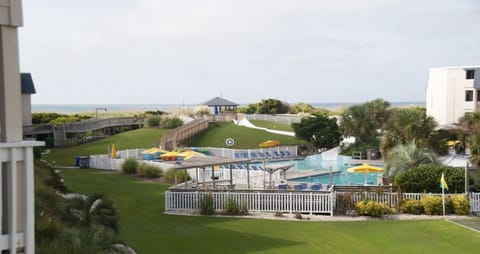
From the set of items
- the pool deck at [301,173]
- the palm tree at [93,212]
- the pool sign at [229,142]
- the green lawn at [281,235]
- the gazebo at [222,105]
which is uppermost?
the gazebo at [222,105]

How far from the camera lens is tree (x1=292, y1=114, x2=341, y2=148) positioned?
4862 cm

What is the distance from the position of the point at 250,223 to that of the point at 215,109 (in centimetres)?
4992

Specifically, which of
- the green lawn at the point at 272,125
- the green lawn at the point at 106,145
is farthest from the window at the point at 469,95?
the green lawn at the point at 106,145

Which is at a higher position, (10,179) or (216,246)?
(10,179)

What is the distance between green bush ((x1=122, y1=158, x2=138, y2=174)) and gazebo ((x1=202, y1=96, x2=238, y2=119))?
112 feet

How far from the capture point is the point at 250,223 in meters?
18.9

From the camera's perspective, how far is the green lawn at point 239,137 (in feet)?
162

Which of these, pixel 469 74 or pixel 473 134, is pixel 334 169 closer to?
pixel 473 134

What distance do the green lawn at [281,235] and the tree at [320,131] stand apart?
94.3 ft

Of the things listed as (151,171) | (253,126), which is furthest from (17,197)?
(253,126)

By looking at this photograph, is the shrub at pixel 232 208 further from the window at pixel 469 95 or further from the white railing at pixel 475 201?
the window at pixel 469 95

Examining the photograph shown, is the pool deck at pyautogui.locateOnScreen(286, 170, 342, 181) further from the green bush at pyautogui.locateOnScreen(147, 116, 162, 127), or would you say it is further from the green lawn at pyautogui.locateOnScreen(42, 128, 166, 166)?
the green bush at pyautogui.locateOnScreen(147, 116, 162, 127)

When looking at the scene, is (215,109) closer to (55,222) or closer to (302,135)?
(302,135)

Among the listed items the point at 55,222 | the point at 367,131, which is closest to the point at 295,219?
the point at 55,222
